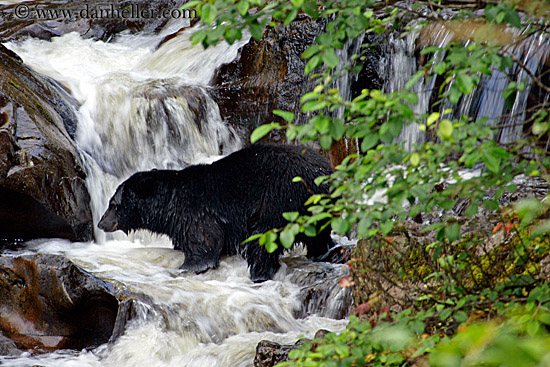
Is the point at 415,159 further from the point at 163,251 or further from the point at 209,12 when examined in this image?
the point at 163,251

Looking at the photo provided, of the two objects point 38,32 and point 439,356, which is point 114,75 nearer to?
point 38,32

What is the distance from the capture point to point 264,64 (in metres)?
10.1

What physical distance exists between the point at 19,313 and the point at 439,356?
4691 millimetres

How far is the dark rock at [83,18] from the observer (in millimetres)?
14005

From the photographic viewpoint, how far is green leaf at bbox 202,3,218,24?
2131 millimetres

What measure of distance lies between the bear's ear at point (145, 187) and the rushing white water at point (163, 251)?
29.3 inches

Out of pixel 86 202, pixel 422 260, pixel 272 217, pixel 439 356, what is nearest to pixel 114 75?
pixel 86 202

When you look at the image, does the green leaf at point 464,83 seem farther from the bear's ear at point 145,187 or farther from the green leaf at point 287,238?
the bear's ear at point 145,187

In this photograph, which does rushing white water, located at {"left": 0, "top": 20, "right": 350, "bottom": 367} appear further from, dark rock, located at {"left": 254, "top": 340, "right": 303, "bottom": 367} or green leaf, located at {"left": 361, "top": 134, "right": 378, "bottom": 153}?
green leaf, located at {"left": 361, "top": 134, "right": 378, "bottom": 153}

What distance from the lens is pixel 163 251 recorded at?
275 inches

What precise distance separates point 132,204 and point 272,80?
413 cm

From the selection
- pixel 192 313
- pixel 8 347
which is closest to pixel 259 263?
pixel 192 313

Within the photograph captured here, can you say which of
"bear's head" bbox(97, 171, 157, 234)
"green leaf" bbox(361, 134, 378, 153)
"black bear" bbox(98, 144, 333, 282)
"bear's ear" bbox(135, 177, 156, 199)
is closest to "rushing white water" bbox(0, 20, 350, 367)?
"black bear" bbox(98, 144, 333, 282)
